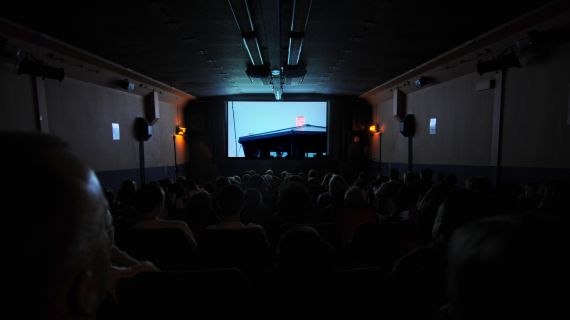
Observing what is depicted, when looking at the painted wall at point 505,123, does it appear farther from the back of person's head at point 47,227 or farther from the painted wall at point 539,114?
the back of person's head at point 47,227

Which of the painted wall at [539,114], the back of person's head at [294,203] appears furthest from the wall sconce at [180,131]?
the painted wall at [539,114]

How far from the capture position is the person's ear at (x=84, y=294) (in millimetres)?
560

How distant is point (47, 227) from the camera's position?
0.49 m

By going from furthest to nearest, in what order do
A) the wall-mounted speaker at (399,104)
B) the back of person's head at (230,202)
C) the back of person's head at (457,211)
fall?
the wall-mounted speaker at (399,104)
the back of person's head at (230,202)
the back of person's head at (457,211)

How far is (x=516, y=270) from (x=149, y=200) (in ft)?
8.63

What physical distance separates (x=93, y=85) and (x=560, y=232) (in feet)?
29.4

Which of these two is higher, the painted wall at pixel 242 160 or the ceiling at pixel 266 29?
the ceiling at pixel 266 29

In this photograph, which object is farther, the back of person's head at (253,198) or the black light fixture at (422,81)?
the black light fixture at (422,81)

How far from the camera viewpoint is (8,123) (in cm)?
478

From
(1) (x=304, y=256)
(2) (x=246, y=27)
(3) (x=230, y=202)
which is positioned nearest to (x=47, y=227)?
(1) (x=304, y=256)

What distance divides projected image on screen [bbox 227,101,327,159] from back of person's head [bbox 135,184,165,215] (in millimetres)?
10303

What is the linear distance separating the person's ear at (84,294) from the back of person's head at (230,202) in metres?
2.07

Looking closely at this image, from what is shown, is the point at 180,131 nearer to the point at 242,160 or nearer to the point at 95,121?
the point at 242,160

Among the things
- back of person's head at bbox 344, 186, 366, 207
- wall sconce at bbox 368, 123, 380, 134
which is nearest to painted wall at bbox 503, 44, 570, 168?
back of person's head at bbox 344, 186, 366, 207
